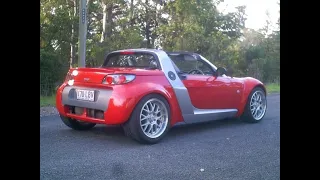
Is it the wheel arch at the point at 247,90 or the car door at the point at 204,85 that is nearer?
the car door at the point at 204,85

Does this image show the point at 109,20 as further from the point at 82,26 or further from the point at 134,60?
the point at 134,60

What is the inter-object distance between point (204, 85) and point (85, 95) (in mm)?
1193

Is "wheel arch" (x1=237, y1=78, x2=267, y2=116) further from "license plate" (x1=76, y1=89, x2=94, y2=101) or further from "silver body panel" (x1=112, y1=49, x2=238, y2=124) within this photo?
"license plate" (x1=76, y1=89, x2=94, y2=101)

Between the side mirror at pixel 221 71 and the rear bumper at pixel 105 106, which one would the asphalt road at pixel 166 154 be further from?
the side mirror at pixel 221 71

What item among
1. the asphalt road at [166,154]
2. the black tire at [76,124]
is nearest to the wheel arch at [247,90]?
the asphalt road at [166,154]

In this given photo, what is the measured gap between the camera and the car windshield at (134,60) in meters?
2.97

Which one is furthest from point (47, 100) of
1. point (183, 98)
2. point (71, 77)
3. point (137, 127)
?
point (183, 98)

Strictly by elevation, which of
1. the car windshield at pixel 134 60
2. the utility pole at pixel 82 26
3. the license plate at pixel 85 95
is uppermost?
the utility pole at pixel 82 26

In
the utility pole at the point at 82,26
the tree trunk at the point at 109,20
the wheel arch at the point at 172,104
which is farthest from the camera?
the wheel arch at the point at 172,104

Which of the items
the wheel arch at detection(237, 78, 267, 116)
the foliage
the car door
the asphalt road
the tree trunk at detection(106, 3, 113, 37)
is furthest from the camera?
the wheel arch at detection(237, 78, 267, 116)

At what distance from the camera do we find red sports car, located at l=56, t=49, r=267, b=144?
2715 millimetres

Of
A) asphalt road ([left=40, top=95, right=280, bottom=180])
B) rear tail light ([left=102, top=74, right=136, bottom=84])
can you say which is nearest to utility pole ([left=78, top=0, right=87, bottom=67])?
rear tail light ([left=102, top=74, right=136, bottom=84])
